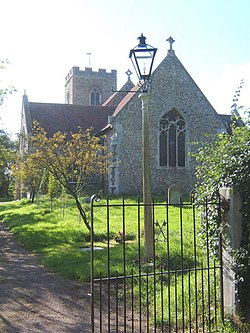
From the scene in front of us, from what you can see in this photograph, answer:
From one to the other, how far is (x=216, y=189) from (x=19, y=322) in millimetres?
3023

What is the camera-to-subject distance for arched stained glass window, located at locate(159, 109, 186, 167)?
2472 centimetres

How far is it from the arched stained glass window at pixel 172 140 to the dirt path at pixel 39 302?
17177 mm

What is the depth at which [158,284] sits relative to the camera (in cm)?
643

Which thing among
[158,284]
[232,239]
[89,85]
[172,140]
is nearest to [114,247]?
[158,284]

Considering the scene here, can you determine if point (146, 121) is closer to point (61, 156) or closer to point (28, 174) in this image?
point (61, 156)

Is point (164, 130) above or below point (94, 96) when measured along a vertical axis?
below

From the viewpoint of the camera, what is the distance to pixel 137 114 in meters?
24.0

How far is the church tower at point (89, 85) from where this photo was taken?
42.4 m

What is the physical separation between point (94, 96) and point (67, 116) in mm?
14444

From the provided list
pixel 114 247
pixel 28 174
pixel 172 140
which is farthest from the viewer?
pixel 172 140

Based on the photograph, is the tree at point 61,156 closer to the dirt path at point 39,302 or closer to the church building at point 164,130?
the dirt path at point 39,302

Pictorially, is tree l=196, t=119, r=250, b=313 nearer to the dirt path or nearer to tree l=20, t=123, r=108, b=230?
the dirt path

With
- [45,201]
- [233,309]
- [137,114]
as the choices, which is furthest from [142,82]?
[137,114]

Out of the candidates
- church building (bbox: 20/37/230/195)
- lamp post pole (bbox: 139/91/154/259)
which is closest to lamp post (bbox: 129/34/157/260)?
lamp post pole (bbox: 139/91/154/259)
